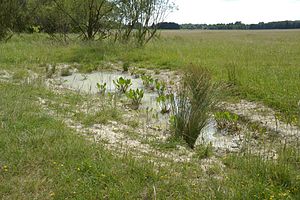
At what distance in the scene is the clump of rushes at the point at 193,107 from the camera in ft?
14.2

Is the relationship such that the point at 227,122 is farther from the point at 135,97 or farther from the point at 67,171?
the point at 67,171

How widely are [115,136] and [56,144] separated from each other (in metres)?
0.96

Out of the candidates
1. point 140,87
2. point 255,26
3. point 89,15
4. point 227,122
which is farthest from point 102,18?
point 255,26

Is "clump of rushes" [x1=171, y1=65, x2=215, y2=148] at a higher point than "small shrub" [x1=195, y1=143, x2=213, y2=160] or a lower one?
higher

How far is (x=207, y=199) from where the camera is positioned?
9.13ft

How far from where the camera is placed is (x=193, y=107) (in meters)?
4.33

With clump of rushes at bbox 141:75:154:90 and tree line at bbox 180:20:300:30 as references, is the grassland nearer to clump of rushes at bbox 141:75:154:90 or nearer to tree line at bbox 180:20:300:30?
clump of rushes at bbox 141:75:154:90

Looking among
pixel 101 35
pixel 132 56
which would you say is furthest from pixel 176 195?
pixel 101 35

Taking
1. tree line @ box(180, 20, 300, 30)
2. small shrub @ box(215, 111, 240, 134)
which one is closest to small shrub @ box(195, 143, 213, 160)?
small shrub @ box(215, 111, 240, 134)

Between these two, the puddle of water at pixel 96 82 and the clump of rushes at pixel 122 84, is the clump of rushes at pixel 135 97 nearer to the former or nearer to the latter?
the puddle of water at pixel 96 82

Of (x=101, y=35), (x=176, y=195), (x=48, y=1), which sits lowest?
(x=176, y=195)

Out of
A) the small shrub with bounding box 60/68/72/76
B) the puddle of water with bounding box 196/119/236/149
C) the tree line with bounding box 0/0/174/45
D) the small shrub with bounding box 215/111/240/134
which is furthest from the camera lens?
the tree line with bounding box 0/0/174/45

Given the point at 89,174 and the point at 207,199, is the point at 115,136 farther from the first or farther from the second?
the point at 207,199

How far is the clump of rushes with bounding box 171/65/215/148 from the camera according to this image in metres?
4.33
